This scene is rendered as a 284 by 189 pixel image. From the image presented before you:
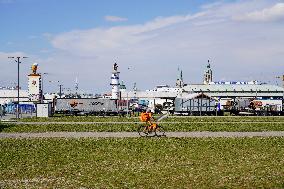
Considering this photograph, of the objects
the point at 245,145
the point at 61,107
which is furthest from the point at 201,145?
the point at 61,107

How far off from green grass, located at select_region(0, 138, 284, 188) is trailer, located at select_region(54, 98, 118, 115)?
60.6 metres

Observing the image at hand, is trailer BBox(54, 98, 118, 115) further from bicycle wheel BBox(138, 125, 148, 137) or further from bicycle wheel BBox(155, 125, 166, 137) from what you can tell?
bicycle wheel BBox(138, 125, 148, 137)

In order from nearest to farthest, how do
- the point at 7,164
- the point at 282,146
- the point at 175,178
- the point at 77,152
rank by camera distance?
1. the point at 175,178
2. the point at 7,164
3. the point at 77,152
4. the point at 282,146

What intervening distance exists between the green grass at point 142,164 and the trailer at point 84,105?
60.6 meters

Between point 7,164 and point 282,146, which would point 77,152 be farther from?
point 282,146

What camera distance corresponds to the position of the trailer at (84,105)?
89.1m

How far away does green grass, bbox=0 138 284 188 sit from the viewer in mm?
14211

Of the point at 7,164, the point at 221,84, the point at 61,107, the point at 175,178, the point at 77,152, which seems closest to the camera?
the point at 175,178

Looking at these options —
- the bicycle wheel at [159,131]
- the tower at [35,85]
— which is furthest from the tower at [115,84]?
the bicycle wheel at [159,131]

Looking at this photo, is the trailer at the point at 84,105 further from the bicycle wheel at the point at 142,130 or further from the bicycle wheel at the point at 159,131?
the bicycle wheel at the point at 142,130

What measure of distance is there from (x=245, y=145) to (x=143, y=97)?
142 meters

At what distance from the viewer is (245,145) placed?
26.0m

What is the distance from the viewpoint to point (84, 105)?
296ft

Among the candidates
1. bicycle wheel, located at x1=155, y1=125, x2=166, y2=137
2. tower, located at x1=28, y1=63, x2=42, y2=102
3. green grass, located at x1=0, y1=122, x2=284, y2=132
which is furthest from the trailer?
bicycle wheel, located at x1=155, y1=125, x2=166, y2=137
